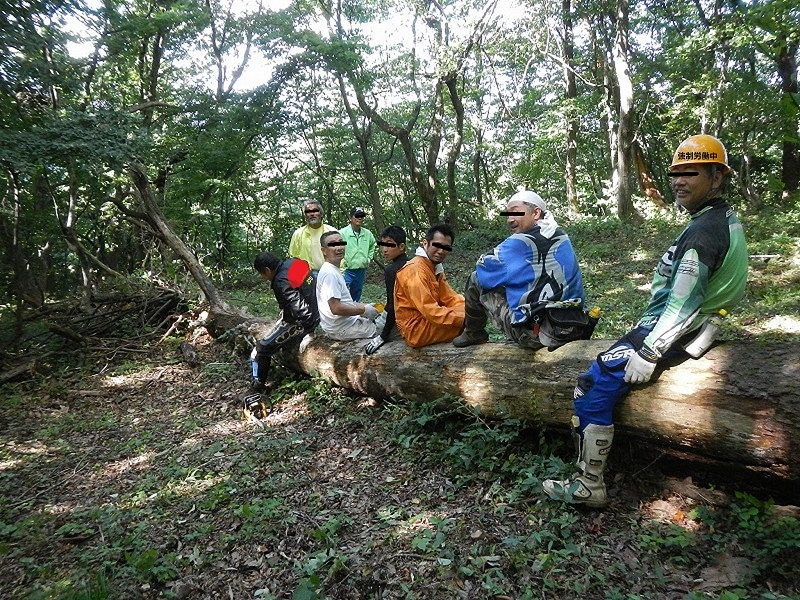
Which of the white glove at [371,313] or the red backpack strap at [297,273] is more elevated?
the red backpack strap at [297,273]

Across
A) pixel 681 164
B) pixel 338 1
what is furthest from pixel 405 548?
pixel 338 1

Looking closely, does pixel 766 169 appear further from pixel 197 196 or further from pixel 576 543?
pixel 576 543

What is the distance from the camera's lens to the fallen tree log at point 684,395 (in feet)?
9.52

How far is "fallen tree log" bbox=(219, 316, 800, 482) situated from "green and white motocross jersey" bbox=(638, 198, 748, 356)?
14.2 inches

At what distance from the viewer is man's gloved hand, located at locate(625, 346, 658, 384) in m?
3.17

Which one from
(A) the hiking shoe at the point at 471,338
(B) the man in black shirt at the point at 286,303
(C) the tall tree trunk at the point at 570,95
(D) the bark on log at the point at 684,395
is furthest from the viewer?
(C) the tall tree trunk at the point at 570,95

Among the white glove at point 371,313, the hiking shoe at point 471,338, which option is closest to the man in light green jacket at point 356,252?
the white glove at point 371,313

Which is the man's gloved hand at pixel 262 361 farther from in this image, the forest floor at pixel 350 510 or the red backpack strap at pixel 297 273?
the red backpack strap at pixel 297 273

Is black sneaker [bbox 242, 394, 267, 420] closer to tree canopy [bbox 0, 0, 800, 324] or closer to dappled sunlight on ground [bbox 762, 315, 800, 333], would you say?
tree canopy [bbox 0, 0, 800, 324]

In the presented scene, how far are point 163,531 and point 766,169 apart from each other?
25932 millimetres

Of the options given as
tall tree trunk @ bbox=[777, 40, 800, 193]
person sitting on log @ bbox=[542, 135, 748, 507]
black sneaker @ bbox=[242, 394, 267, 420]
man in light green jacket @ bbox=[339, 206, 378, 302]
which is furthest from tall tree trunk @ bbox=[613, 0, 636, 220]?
black sneaker @ bbox=[242, 394, 267, 420]

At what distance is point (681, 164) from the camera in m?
3.13

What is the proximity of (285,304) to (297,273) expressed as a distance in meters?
0.45

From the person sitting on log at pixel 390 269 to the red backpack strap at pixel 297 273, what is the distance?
1.46 meters
